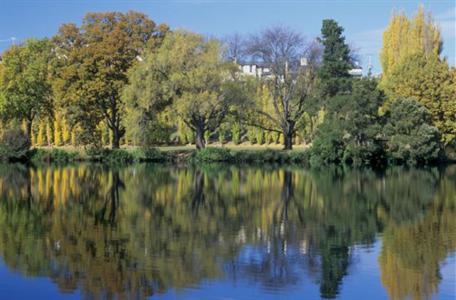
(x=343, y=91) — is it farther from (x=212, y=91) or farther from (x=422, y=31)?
(x=422, y=31)

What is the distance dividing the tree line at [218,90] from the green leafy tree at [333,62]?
0.08 meters

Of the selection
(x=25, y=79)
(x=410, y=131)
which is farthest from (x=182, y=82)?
(x=410, y=131)

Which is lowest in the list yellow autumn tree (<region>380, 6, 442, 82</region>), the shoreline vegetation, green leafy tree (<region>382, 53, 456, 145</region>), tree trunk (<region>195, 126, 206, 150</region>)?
the shoreline vegetation

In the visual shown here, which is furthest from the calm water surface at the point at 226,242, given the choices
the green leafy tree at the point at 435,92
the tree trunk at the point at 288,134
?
the tree trunk at the point at 288,134

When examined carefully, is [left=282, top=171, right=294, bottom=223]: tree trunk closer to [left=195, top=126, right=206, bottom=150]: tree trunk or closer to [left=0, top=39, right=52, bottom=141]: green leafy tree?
[left=195, top=126, right=206, bottom=150]: tree trunk

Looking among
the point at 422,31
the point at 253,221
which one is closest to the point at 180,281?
the point at 253,221

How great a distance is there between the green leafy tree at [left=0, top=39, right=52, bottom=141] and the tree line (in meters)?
0.09

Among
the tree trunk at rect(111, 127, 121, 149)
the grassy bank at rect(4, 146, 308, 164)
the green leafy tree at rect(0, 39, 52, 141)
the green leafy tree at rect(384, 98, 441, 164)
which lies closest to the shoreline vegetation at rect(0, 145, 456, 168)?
the grassy bank at rect(4, 146, 308, 164)

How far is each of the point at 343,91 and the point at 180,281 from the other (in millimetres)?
39826

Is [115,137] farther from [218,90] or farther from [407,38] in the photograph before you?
[407,38]

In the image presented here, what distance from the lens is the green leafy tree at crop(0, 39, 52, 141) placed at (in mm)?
52188

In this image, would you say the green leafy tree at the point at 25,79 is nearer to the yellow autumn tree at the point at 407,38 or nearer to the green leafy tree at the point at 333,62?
the green leafy tree at the point at 333,62

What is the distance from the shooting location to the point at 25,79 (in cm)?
5244

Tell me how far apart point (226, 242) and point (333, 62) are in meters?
37.0
